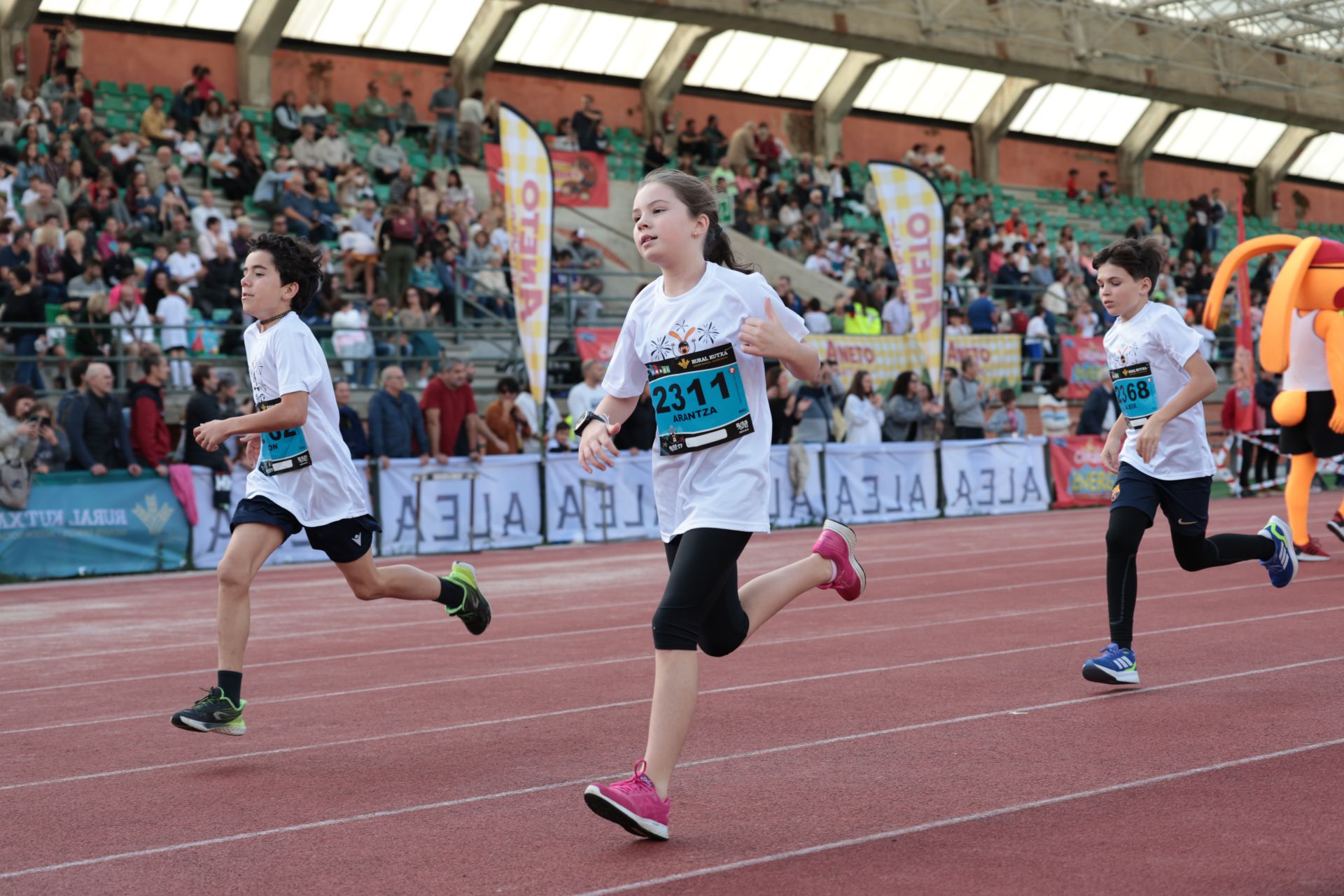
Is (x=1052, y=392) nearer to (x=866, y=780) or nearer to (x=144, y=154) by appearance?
(x=144, y=154)

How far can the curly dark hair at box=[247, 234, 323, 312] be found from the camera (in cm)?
652

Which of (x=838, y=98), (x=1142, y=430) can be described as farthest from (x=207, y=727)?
(x=838, y=98)

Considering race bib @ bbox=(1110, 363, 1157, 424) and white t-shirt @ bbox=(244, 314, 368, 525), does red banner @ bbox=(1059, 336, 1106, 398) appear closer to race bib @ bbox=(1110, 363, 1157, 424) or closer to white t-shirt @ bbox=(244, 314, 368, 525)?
race bib @ bbox=(1110, 363, 1157, 424)

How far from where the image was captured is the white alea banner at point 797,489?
63.8 ft

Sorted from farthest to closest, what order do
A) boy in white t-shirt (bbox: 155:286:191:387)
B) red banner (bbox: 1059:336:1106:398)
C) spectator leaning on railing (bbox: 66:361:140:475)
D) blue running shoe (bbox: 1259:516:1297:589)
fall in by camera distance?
red banner (bbox: 1059:336:1106:398) < boy in white t-shirt (bbox: 155:286:191:387) < spectator leaning on railing (bbox: 66:361:140:475) < blue running shoe (bbox: 1259:516:1297:589)

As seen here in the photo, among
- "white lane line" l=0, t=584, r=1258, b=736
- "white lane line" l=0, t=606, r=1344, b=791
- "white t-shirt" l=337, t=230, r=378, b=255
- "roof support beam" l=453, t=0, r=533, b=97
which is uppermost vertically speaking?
"roof support beam" l=453, t=0, r=533, b=97

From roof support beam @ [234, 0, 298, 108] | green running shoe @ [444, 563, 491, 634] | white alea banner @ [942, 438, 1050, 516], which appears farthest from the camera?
roof support beam @ [234, 0, 298, 108]

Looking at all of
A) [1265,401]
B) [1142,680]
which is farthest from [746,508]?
[1265,401]

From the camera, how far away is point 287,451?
641cm

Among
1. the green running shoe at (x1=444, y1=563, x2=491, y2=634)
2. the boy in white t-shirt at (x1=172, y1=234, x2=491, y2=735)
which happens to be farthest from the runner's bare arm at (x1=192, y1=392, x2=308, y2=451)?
the green running shoe at (x1=444, y1=563, x2=491, y2=634)

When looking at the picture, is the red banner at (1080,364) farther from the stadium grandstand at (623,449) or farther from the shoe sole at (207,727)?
the shoe sole at (207,727)

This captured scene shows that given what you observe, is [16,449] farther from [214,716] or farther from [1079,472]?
[1079,472]

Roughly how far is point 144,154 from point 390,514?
891 centimetres

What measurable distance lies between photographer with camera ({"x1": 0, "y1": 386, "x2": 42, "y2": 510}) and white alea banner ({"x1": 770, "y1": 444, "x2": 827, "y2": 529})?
8.78 m
